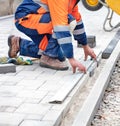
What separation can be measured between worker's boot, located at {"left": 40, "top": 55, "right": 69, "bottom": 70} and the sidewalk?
60 mm

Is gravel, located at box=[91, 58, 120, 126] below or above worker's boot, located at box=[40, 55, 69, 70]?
below

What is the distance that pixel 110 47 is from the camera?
663 centimetres

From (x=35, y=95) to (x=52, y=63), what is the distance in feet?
3.48

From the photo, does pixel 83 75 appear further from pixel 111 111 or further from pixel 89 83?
pixel 111 111

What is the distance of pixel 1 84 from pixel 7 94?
0.38 metres

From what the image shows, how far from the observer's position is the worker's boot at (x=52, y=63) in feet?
17.7

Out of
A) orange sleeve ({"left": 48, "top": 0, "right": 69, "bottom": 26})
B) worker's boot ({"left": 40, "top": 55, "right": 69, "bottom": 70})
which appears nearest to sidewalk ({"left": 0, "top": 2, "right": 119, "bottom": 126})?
worker's boot ({"left": 40, "top": 55, "right": 69, "bottom": 70})

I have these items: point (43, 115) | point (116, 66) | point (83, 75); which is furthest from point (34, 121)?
point (116, 66)

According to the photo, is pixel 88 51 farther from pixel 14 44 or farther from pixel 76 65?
pixel 14 44

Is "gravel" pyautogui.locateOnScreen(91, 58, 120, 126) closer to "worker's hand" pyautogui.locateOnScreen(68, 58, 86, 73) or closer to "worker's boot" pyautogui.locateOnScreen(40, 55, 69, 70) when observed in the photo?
"worker's hand" pyautogui.locateOnScreen(68, 58, 86, 73)

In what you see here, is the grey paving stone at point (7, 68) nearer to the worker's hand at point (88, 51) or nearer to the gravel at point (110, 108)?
the worker's hand at point (88, 51)

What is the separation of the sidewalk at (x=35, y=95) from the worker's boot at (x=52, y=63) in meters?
0.06

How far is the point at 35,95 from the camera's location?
4.46 meters

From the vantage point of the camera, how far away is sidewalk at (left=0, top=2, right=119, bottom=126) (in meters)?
3.83
